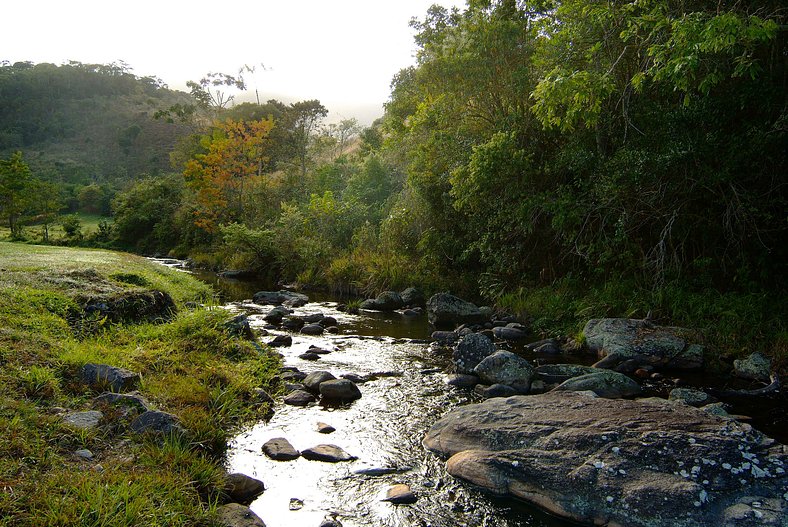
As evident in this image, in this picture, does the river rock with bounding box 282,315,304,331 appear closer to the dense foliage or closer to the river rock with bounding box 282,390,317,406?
the dense foliage

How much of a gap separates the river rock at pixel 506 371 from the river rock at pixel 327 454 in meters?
3.66

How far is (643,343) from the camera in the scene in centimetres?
1054

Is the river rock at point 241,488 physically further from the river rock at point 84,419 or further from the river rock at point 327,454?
the river rock at point 84,419

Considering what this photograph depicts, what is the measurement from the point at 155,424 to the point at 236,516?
1.65 metres

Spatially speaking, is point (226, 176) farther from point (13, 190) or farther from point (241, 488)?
point (241, 488)

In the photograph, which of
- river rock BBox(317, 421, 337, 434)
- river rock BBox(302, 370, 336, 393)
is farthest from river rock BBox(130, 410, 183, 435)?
river rock BBox(302, 370, 336, 393)

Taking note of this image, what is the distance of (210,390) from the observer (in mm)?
7348

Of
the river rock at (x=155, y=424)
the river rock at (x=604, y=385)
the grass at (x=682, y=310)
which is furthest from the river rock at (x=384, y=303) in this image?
the river rock at (x=155, y=424)

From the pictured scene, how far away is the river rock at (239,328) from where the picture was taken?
10.2 m

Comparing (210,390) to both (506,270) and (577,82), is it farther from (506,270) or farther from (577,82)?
(506,270)

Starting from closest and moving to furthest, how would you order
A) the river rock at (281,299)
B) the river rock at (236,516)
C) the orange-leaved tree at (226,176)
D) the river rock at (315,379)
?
1. the river rock at (236,516)
2. the river rock at (315,379)
3. the river rock at (281,299)
4. the orange-leaved tree at (226,176)

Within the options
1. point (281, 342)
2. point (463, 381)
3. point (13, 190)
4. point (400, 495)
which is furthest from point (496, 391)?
point (13, 190)

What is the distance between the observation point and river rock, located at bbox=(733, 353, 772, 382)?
9.30m

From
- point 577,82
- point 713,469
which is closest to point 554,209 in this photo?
point 577,82
